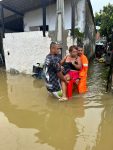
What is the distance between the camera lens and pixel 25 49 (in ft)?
36.8

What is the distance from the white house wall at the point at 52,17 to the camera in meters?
10.7

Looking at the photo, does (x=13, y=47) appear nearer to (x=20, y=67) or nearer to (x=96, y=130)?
(x=20, y=67)

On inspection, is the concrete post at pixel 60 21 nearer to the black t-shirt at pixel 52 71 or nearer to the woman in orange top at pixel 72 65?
the woman in orange top at pixel 72 65

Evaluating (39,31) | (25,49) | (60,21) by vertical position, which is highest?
(60,21)

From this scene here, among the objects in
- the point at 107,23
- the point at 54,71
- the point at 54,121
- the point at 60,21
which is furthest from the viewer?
the point at 107,23

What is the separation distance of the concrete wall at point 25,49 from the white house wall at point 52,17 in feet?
5.28

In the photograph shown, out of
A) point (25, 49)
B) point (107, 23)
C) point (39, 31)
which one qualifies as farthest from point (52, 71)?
point (107, 23)

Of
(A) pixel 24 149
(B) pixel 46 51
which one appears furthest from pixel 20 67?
(A) pixel 24 149

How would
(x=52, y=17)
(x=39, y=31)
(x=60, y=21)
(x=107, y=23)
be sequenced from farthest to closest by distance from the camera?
(x=107, y=23) → (x=52, y=17) → (x=39, y=31) → (x=60, y=21)

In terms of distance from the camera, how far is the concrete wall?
34.7 feet

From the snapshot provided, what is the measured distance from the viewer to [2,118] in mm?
5570

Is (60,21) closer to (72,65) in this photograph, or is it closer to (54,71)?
(72,65)

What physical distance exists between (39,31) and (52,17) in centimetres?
194

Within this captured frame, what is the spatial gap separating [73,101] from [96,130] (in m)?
2.05
